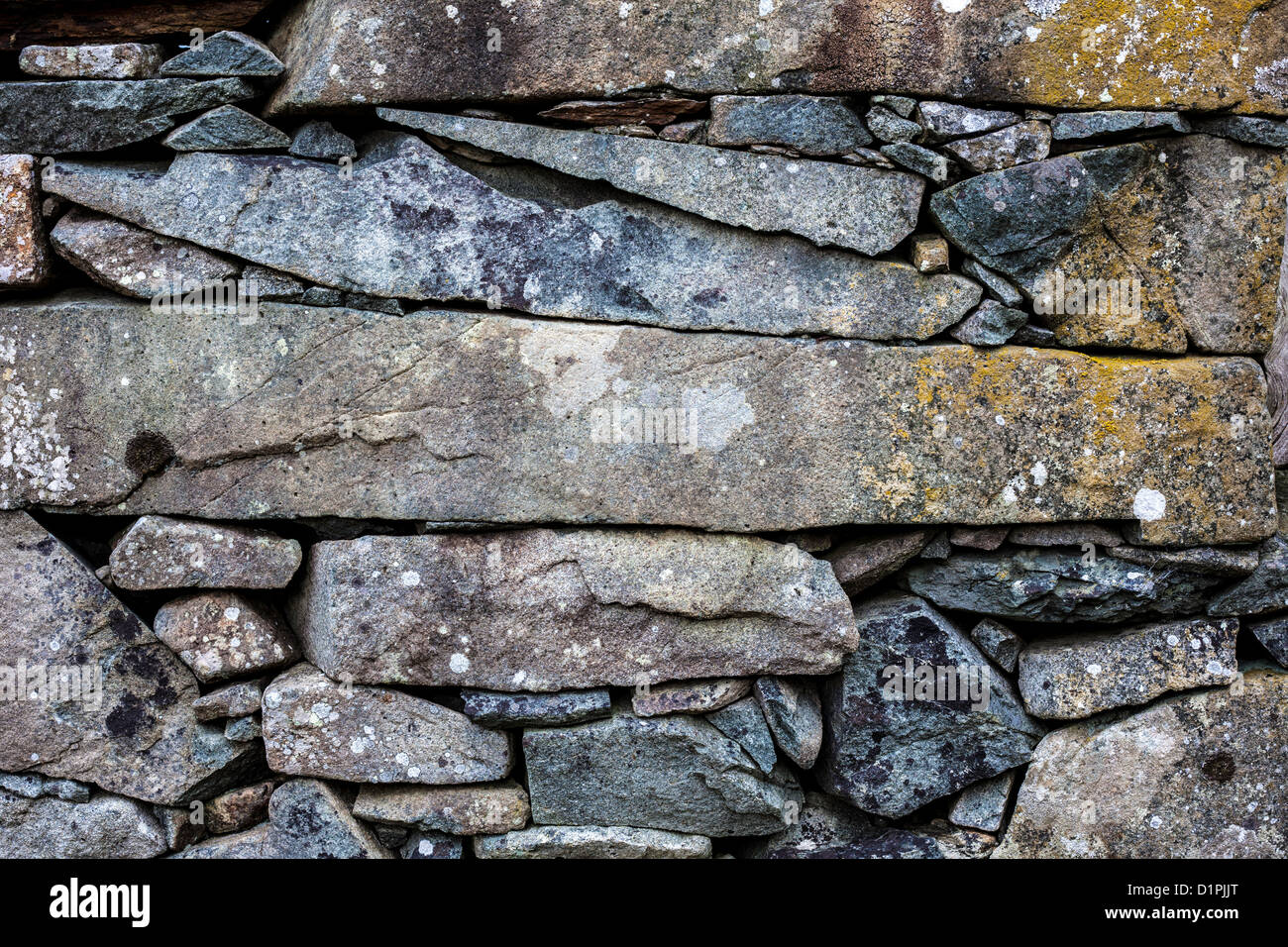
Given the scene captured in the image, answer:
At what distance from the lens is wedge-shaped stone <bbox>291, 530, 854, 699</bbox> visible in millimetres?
3461

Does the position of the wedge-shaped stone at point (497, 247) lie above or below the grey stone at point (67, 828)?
above

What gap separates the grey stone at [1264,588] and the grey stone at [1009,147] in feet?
5.50

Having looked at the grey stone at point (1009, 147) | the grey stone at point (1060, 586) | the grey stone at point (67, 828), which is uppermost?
the grey stone at point (1009, 147)

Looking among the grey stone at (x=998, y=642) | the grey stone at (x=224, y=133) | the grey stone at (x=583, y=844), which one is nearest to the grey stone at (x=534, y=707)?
the grey stone at (x=583, y=844)

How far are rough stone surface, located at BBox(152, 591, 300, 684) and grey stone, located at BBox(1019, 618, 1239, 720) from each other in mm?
2899

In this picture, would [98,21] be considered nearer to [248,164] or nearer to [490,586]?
[248,164]

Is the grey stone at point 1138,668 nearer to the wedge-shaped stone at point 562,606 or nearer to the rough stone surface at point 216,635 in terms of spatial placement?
the wedge-shaped stone at point 562,606

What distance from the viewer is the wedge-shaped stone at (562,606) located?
3.46 m

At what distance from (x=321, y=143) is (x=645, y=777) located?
257 centimetres

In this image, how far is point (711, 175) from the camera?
342 cm

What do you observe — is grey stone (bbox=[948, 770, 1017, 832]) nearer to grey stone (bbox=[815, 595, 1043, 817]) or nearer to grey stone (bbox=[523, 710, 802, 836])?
grey stone (bbox=[815, 595, 1043, 817])

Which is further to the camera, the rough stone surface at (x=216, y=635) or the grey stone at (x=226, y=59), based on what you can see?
the rough stone surface at (x=216, y=635)

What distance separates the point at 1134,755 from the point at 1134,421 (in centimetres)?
123

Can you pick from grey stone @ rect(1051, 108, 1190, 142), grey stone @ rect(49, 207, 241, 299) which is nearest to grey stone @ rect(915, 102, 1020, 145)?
grey stone @ rect(1051, 108, 1190, 142)
